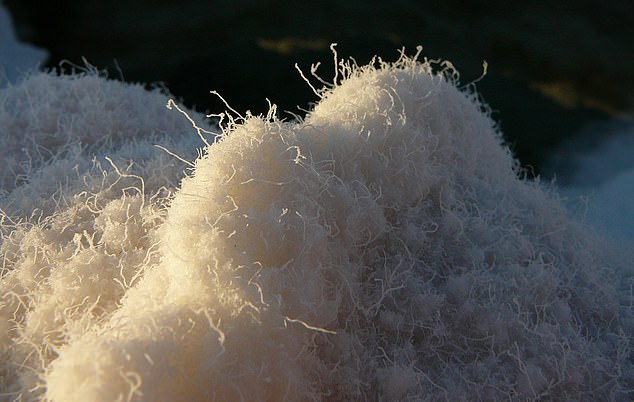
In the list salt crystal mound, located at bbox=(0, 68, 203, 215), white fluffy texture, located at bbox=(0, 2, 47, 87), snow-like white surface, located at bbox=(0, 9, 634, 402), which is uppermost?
snow-like white surface, located at bbox=(0, 9, 634, 402)

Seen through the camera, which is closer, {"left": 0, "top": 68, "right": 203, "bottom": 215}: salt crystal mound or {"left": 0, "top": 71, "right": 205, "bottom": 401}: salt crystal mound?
{"left": 0, "top": 71, "right": 205, "bottom": 401}: salt crystal mound

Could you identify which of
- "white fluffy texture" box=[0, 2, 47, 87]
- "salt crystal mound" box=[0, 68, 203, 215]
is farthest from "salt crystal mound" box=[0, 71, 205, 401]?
"white fluffy texture" box=[0, 2, 47, 87]

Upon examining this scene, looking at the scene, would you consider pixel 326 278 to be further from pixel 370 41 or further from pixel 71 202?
pixel 370 41

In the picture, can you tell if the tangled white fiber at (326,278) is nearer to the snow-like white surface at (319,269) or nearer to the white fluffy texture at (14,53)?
the snow-like white surface at (319,269)

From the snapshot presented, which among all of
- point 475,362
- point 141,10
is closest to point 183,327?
point 475,362

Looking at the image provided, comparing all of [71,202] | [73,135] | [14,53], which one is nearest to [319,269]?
[71,202]

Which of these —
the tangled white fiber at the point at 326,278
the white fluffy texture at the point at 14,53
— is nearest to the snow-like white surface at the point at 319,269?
the tangled white fiber at the point at 326,278

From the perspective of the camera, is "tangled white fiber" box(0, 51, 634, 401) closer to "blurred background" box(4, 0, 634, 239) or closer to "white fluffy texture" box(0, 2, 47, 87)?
"blurred background" box(4, 0, 634, 239)

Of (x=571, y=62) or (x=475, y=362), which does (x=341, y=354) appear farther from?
(x=571, y=62)
